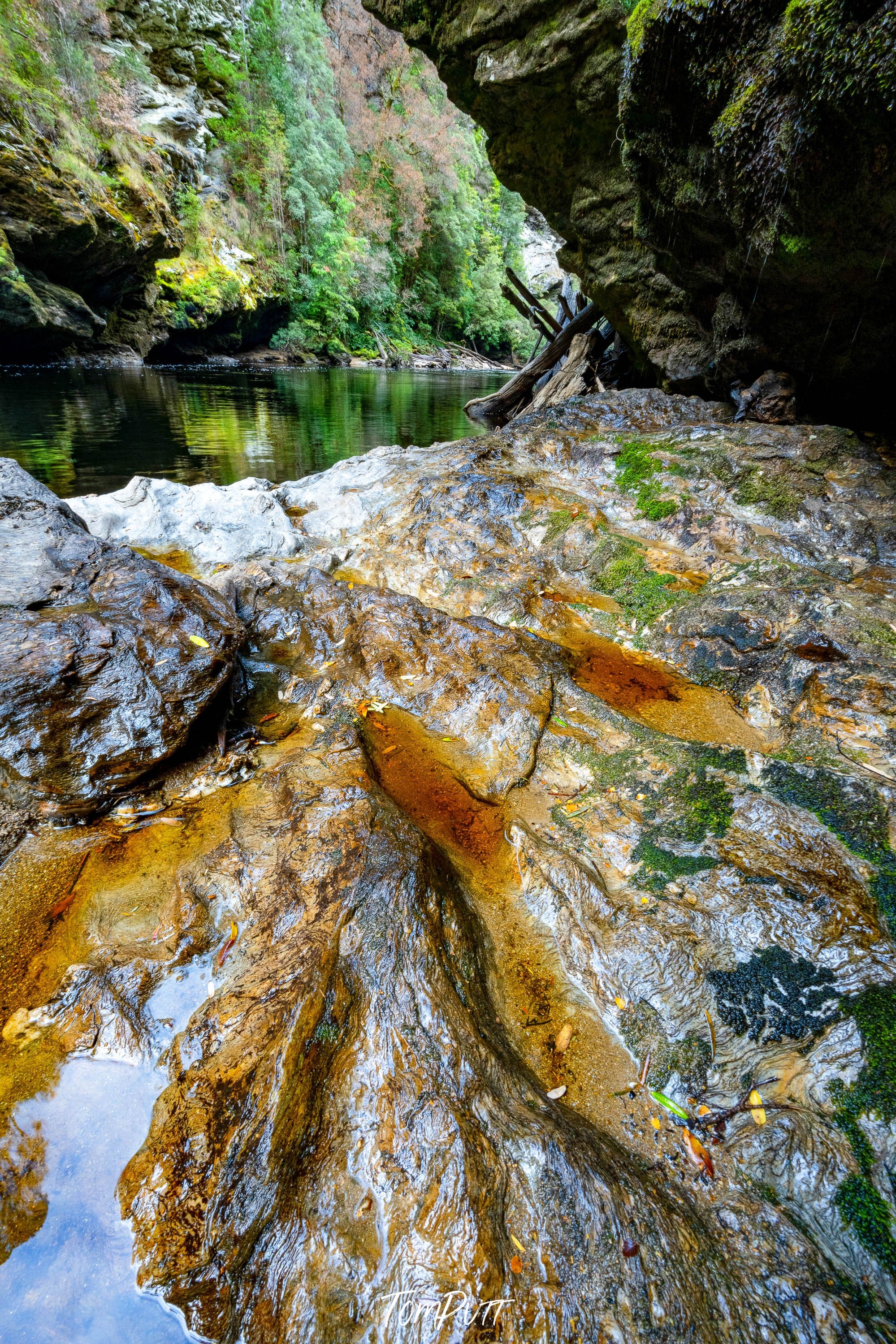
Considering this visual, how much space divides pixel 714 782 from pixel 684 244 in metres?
5.35

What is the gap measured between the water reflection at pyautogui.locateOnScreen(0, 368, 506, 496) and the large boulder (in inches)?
202

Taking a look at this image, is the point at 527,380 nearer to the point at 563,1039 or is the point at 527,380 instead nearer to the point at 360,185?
the point at 563,1039

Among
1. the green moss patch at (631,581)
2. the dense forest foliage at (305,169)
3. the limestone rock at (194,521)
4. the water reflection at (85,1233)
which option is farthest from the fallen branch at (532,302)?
the water reflection at (85,1233)

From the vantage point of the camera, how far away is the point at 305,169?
90.7 feet

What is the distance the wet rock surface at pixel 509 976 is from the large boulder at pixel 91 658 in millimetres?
252

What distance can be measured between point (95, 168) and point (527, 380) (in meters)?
18.2

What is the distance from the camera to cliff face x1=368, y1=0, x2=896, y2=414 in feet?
A: 10.5

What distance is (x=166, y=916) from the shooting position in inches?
81.9

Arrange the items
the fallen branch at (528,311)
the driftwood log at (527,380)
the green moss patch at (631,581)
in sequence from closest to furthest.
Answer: the green moss patch at (631,581) → the driftwood log at (527,380) → the fallen branch at (528,311)

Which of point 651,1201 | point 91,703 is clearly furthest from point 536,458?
point 651,1201

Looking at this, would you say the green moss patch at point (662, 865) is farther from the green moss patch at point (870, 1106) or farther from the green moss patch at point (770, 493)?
the green moss patch at point (770, 493)

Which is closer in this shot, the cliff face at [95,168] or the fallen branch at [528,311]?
the fallen branch at [528,311]

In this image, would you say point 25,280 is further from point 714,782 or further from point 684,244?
point 714,782

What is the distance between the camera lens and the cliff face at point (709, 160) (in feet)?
10.5
